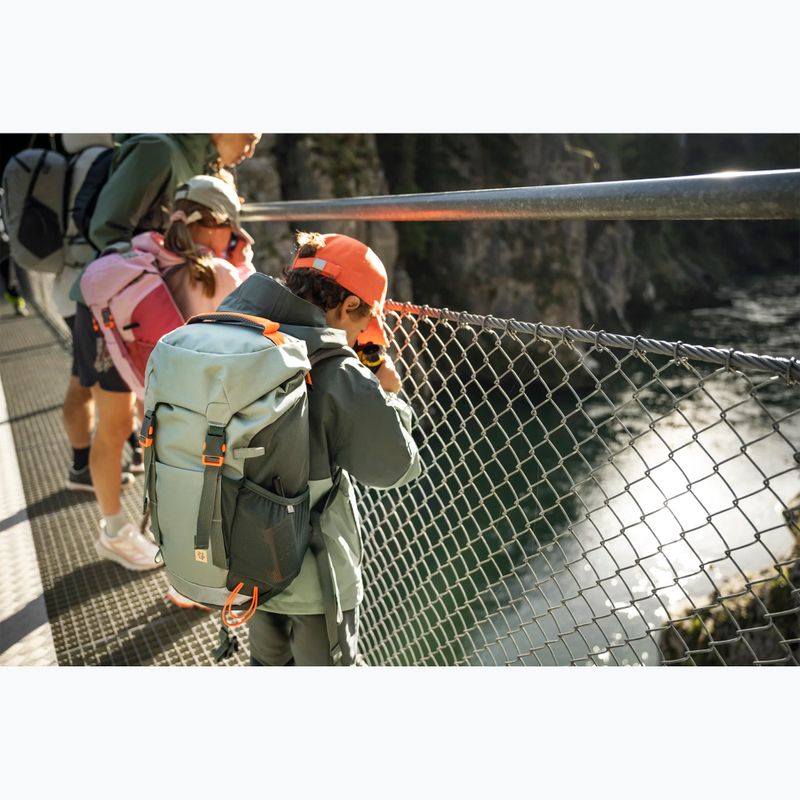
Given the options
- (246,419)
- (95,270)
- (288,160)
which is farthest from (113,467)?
(288,160)

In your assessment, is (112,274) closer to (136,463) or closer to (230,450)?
(230,450)

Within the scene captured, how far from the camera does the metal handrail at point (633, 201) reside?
1.04 meters

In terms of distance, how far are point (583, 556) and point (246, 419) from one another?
33.1 inches

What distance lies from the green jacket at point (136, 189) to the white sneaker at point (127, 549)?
1.03m

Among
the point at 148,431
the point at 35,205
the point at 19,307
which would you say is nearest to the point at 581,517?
the point at 148,431

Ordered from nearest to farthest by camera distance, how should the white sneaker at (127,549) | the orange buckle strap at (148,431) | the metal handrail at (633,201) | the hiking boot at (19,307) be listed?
the metal handrail at (633,201) → the orange buckle strap at (148,431) → the white sneaker at (127,549) → the hiking boot at (19,307)

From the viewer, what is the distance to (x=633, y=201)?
50.0 inches

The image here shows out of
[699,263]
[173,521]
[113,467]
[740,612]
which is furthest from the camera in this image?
[699,263]

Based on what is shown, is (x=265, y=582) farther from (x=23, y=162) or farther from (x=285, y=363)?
(x=23, y=162)

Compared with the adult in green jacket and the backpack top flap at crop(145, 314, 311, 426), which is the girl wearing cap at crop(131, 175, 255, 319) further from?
the backpack top flap at crop(145, 314, 311, 426)

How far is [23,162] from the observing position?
3277 millimetres

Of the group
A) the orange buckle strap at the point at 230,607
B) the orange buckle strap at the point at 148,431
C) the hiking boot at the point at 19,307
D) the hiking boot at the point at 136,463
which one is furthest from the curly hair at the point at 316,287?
the hiking boot at the point at 19,307

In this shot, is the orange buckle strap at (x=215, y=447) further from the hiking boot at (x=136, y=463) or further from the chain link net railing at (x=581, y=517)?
the hiking boot at (x=136, y=463)

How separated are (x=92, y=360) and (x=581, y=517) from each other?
202 cm
